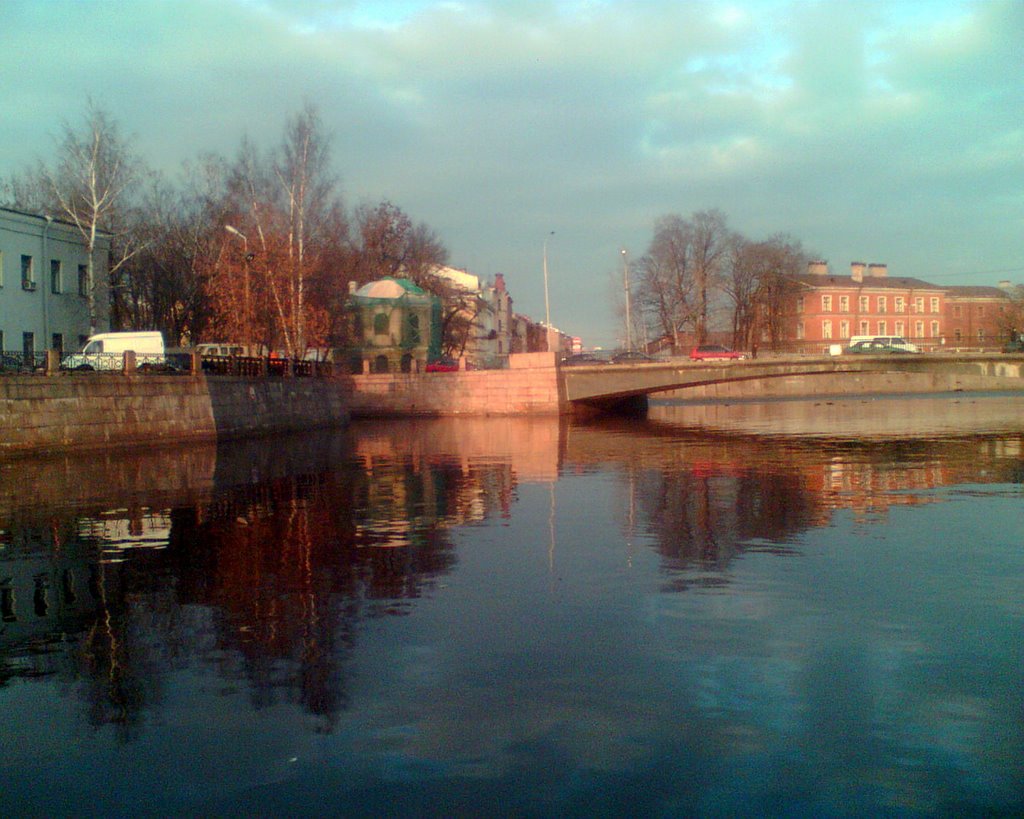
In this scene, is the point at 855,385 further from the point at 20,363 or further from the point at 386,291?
the point at 20,363

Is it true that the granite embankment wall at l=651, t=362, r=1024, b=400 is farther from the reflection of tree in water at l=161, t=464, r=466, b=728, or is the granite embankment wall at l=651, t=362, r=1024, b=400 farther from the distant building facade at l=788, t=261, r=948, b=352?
the reflection of tree in water at l=161, t=464, r=466, b=728

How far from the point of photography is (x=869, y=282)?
115500 millimetres

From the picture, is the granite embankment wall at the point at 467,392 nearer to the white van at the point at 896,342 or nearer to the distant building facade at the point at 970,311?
the white van at the point at 896,342

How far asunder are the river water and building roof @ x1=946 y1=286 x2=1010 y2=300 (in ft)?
378

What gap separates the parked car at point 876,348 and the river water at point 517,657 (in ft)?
139

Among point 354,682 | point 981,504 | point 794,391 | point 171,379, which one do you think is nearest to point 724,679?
point 354,682

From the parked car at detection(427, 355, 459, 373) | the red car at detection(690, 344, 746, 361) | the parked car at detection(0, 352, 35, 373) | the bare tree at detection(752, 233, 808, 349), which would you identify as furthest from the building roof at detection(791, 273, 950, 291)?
the parked car at detection(0, 352, 35, 373)

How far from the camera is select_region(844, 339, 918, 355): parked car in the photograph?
55.8m

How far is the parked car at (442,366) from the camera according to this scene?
180ft

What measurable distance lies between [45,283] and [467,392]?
795 inches

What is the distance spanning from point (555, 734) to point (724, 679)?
146cm

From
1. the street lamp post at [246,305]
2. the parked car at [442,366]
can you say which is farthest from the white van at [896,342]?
the street lamp post at [246,305]

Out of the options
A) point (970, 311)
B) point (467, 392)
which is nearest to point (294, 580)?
point (467, 392)

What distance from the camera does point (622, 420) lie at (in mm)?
50812
